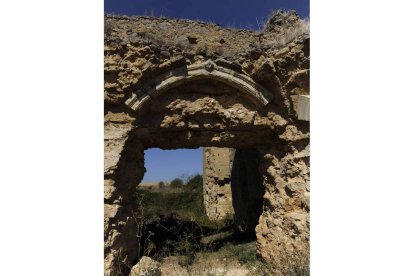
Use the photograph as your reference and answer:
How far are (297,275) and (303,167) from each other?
1540mm

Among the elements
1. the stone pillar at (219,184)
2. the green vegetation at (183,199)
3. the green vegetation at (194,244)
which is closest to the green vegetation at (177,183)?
the green vegetation at (183,199)

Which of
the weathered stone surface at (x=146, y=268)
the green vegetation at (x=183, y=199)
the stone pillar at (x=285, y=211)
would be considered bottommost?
the green vegetation at (x=183, y=199)

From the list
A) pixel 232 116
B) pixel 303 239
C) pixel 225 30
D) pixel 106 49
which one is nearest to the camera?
pixel 106 49

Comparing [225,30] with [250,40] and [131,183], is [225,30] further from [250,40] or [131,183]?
[131,183]

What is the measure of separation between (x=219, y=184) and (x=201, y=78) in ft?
25.2

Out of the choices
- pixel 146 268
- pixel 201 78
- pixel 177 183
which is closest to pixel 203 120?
pixel 201 78

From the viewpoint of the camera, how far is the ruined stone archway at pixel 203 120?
4.11m

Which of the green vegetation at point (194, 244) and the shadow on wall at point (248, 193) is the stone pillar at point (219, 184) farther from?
the shadow on wall at point (248, 193)

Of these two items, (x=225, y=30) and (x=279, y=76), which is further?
(x=225, y=30)

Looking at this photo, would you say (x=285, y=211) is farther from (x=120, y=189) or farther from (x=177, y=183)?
(x=177, y=183)

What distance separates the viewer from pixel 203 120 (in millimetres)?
4734

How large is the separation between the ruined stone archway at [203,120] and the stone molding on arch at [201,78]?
0.04ft
